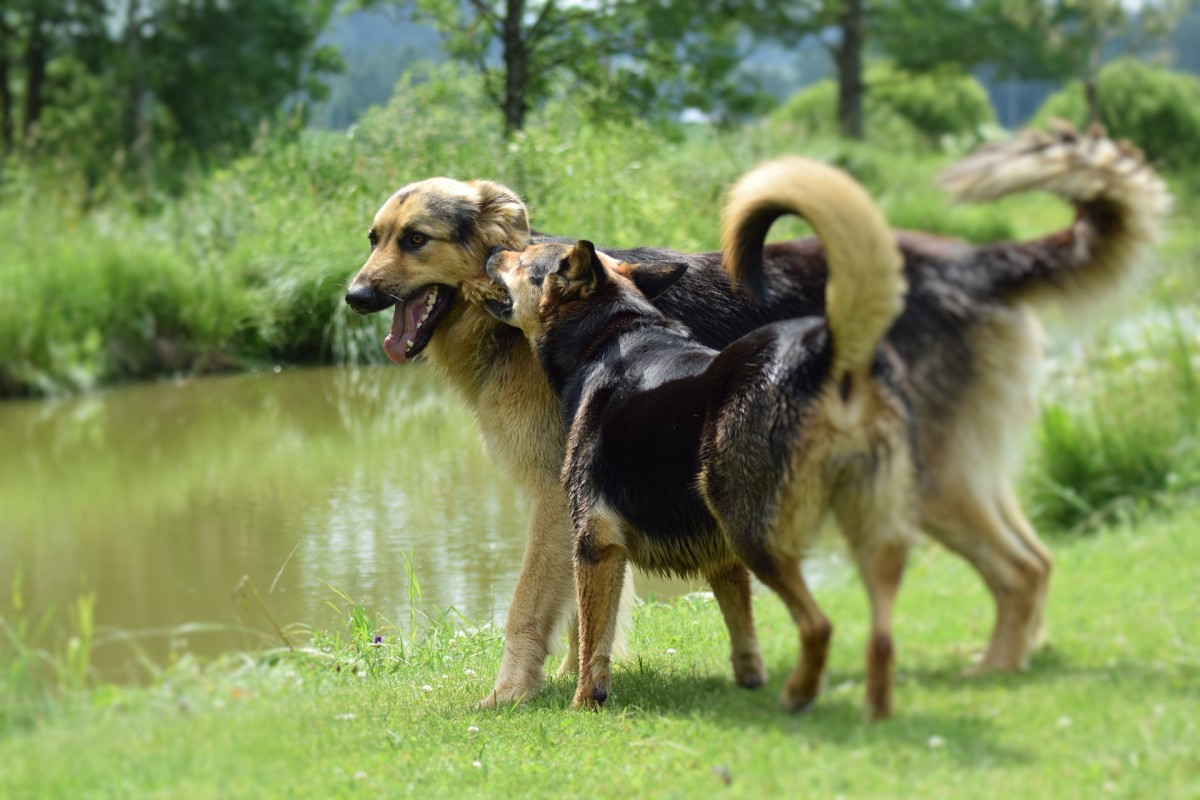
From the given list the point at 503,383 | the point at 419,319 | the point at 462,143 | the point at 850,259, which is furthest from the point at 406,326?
the point at 462,143

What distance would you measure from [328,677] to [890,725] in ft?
9.85

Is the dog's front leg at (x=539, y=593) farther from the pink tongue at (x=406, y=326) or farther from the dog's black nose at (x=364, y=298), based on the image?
the dog's black nose at (x=364, y=298)

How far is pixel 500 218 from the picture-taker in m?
6.48

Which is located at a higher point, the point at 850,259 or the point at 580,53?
the point at 580,53

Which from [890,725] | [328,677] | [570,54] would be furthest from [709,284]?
[570,54]

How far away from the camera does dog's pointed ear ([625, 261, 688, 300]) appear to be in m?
5.78

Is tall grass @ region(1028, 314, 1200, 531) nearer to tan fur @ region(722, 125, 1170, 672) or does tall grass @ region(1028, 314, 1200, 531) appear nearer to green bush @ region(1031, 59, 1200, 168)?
tan fur @ region(722, 125, 1170, 672)

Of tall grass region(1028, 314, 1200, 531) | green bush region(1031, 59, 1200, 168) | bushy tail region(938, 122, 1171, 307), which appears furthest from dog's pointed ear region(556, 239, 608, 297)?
green bush region(1031, 59, 1200, 168)

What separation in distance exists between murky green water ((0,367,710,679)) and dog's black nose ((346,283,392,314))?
3.77 ft

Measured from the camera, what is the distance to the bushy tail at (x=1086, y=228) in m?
3.84

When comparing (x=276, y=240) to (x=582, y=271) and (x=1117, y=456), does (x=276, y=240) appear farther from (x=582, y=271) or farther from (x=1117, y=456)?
(x=1117, y=456)

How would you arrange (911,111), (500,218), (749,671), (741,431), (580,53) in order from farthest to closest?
1. (911,111)
2. (580,53)
3. (500,218)
4. (749,671)
5. (741,431)

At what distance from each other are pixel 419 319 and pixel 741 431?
9.09ft

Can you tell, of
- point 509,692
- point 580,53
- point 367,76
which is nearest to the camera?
point 509,692
